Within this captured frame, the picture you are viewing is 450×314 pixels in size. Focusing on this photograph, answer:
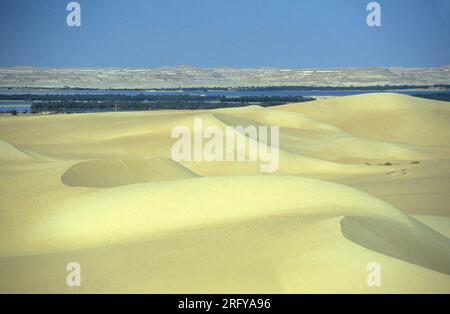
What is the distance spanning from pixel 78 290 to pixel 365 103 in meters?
49.9

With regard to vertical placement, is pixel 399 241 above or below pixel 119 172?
below

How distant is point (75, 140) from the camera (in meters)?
39.8

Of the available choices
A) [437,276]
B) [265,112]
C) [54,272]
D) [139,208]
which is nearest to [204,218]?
[139,208]

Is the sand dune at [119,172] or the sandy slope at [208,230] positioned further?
the sand dune at [119,172]

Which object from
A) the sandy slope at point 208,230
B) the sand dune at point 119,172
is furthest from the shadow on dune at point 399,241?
the sand dune at point 119,172

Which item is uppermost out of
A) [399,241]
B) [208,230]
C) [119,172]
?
[119,172]

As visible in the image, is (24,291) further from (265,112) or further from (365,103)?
(365,103)

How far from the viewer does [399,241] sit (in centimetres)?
1347

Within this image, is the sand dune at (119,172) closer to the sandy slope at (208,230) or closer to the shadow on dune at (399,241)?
the sandy slope at (208,230)

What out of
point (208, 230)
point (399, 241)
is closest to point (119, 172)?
point (208, 230)

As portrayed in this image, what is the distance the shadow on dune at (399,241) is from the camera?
41.2 feet

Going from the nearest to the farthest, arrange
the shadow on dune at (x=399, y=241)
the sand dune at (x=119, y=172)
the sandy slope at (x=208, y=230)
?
1. the sandy slope at (x=208, y=230)
2. the shadow on dune at (x=399, y=241)
3. the sand dune at (x=119, y=172)

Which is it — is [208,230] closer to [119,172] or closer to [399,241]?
[399,241]

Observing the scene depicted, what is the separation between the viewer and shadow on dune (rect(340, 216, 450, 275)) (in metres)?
12.6
